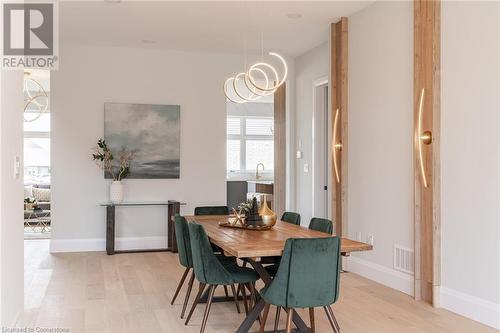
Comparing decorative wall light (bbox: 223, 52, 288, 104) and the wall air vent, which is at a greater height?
decorative wall light (bbox: 223, 52, 288, 104)

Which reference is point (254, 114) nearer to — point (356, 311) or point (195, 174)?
point (195, 174)

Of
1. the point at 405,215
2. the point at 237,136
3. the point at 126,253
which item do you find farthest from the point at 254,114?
the point at 405,215

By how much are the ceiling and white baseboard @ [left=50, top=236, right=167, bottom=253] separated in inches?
113

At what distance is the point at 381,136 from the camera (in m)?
5.52

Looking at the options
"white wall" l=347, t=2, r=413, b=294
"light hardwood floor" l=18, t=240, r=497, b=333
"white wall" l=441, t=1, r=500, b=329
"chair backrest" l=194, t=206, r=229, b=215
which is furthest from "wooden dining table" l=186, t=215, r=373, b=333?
"white wall" l=347, t=2, r=413, b=294

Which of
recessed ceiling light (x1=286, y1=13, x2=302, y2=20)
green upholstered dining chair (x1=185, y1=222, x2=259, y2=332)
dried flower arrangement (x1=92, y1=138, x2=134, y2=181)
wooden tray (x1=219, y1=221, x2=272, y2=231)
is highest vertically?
recessed ceiling light (x1=286, y1=13, x2=302, y2=20)

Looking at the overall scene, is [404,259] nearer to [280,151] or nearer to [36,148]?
[280,151]

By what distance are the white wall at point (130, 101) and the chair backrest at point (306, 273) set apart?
496 centimetres

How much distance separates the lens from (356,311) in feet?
14.6

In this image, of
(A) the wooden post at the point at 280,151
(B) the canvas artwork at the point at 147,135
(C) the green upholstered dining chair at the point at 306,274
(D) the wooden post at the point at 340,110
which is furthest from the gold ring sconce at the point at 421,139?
(B) the canvas artwork at the point at 147,135

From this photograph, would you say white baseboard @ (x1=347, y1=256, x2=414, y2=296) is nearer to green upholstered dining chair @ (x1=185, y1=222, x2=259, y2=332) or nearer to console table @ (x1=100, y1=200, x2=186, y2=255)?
green upholstered dining chair @ (x1=185, y1=222, x2=259, y2=332)

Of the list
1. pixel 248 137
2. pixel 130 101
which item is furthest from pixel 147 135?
pixel 248 137

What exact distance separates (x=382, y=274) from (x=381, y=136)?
145 cm

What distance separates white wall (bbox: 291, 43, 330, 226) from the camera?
7602 millimetres
